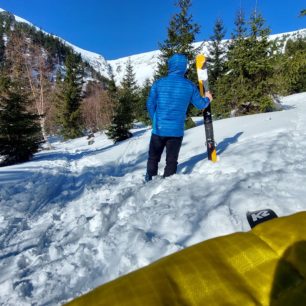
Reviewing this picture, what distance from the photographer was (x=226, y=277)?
1115 mm

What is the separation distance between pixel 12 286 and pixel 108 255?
32.1 inches

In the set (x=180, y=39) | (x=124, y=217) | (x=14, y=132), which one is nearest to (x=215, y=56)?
(x=180, y=39)

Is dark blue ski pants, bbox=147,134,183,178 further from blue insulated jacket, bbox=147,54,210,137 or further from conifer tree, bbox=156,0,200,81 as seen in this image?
conifer tree, bbox=156,0,200,81

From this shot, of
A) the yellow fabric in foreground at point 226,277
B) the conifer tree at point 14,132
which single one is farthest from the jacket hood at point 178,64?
the conifer tree at point 14,132

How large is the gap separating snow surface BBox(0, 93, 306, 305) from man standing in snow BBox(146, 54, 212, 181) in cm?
56

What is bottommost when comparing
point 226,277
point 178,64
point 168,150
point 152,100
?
point 168,150

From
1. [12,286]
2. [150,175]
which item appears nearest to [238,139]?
[150,175]

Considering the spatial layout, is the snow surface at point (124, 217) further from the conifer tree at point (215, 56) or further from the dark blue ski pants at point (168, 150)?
the conifer tree at point (215, 56)

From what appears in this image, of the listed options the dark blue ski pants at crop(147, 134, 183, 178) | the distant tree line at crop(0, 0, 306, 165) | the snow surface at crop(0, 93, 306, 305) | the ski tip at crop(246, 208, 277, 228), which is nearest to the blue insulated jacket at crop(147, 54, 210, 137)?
the dark blue ski pants at crop(147, 134, 183, 178)

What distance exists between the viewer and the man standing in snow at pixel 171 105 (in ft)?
15.2

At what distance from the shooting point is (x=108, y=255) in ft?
A: 8.61

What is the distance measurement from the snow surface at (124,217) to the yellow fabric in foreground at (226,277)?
1220mm

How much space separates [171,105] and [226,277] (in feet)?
12.5

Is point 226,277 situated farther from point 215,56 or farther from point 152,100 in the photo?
point 215,56
